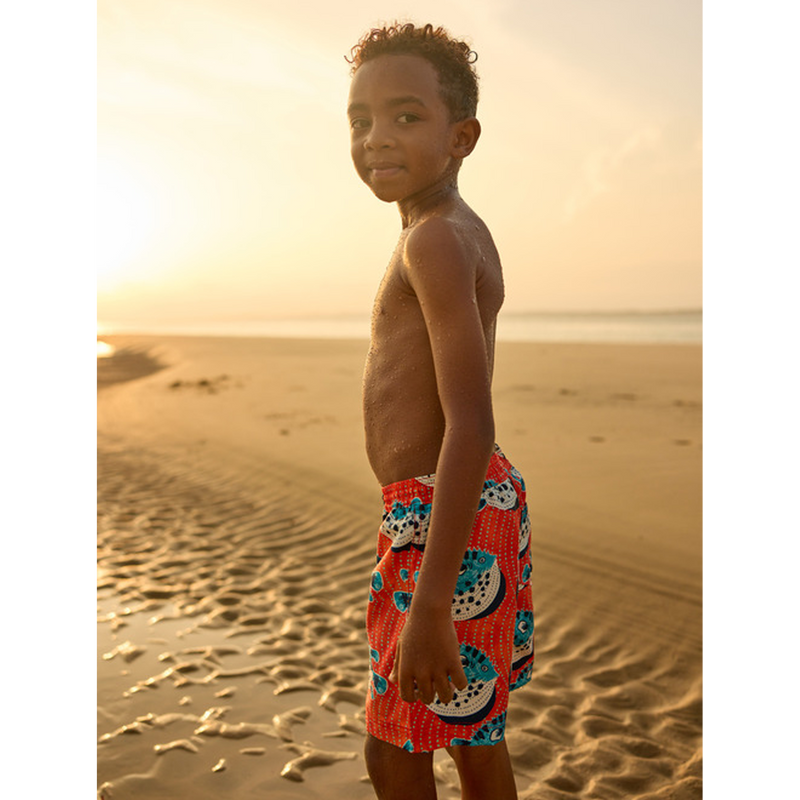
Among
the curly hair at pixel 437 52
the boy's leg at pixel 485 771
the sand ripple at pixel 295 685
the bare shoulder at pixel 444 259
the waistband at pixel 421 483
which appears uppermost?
the curly hair at pixel 437 52

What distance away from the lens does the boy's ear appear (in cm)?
168

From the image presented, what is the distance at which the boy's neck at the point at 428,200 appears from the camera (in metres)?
1.66

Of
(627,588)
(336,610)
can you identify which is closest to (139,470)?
(336,610)

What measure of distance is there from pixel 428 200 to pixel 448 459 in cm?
62

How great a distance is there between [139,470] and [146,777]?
17.3ft

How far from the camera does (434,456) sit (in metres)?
1.59

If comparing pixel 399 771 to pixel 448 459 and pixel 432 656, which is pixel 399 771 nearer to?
pixel 432 656

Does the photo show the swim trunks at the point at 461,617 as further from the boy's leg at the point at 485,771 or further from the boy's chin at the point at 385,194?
the boy's chin at the point at 385,194

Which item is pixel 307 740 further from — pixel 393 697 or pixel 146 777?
pixel 393 697

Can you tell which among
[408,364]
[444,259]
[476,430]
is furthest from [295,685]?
[444,259]

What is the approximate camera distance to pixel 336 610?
417 centimetres

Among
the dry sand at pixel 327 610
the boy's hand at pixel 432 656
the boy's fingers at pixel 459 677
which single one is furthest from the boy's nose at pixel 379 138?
the dry sand at pixel 327 610

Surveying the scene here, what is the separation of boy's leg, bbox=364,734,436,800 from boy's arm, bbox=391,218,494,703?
0.71 feet

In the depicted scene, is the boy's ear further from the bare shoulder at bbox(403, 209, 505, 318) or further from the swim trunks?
the swim trunks
